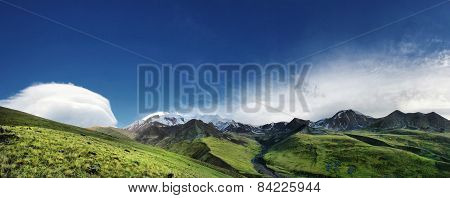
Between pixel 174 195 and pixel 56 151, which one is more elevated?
pixel 56 151

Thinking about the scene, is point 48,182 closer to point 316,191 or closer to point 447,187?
point 316,191

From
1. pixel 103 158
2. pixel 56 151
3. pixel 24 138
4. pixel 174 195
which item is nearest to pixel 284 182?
pixel 174 195

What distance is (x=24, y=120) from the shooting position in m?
109

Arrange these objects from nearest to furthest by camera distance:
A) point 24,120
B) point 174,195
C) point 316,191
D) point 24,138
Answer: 1. point 174,195
2. point 316,191
3. point 24,138
4. point 24,120

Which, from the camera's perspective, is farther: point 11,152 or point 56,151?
point 56,151

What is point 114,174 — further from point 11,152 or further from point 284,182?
point 284,182

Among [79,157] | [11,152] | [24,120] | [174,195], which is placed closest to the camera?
[174,195]

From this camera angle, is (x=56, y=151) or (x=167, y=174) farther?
(x=167, y=174)

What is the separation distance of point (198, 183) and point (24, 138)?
25.7 metres

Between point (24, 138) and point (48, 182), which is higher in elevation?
point (24, 138)

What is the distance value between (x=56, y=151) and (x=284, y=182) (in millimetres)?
27700

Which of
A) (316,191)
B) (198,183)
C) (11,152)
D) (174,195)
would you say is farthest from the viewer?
(11,152)

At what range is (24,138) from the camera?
46000 millimetres

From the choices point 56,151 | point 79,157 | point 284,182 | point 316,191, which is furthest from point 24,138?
point 316,191
